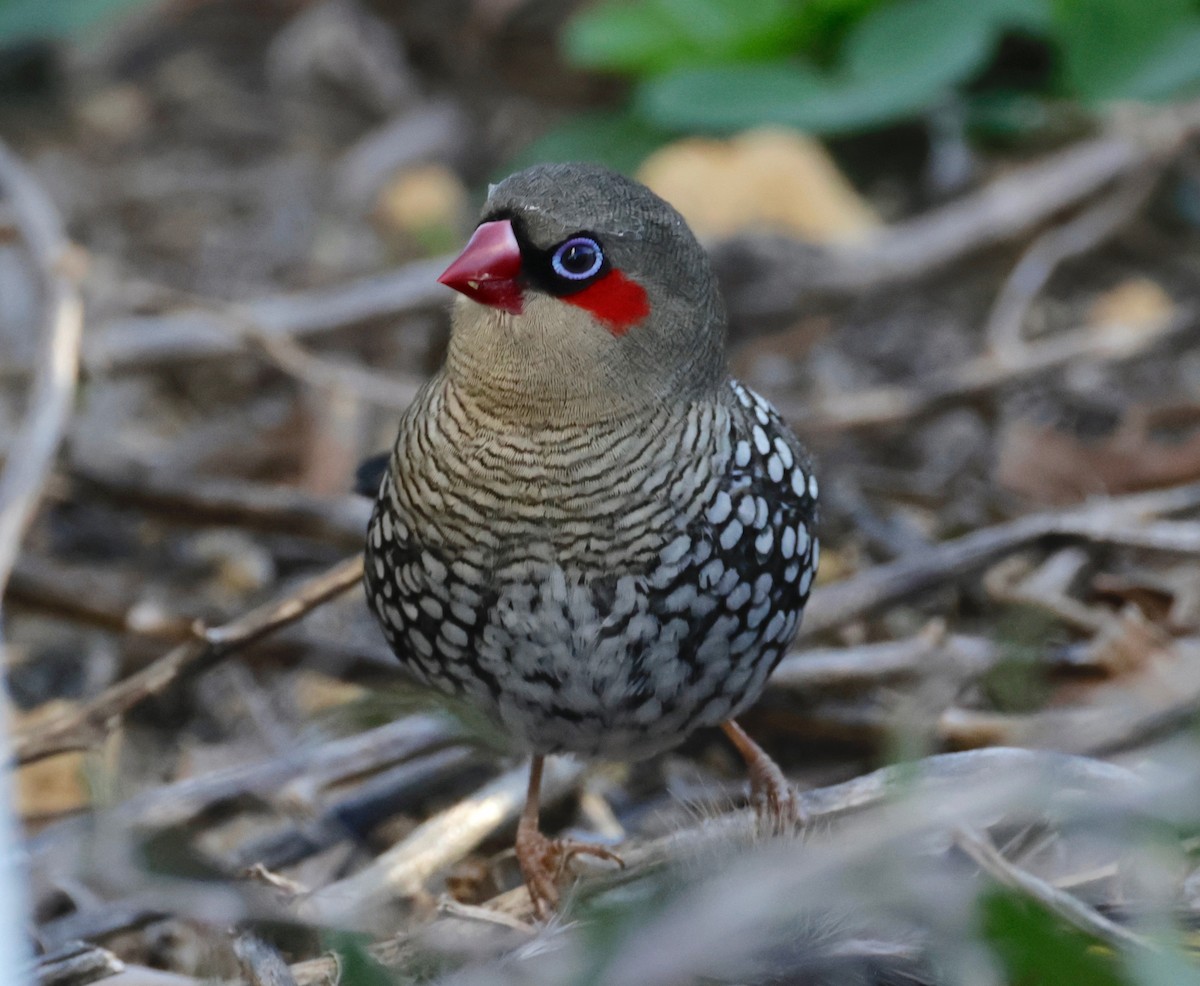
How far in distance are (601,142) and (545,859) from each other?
3164mm

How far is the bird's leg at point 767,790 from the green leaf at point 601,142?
2.61 m

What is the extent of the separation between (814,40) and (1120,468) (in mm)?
2019

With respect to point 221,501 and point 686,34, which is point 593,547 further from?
point 686,34

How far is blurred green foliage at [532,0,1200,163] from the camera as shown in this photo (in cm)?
485

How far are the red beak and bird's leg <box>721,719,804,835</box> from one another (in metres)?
0.87

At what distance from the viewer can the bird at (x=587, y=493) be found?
2.23 meters

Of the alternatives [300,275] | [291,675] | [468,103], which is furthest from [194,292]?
[291,675]

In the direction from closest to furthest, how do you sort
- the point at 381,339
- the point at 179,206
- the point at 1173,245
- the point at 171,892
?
the point at 171,892
the point at 381,339
the point at 1173,245
the point at 179,206

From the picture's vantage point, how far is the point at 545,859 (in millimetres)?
2672

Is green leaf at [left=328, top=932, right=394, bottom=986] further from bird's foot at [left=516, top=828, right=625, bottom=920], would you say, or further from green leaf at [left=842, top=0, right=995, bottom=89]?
green leaf at [left=842, top=0, right=995, bottom=89]

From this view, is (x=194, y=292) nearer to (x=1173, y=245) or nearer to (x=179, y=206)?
(x=179, y=206)

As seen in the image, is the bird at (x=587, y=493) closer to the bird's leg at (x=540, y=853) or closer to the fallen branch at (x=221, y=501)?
the bird's leg at (x=540, y=853)

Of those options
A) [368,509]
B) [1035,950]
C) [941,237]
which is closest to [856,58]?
[941,237]

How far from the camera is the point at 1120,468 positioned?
3.94 meters
